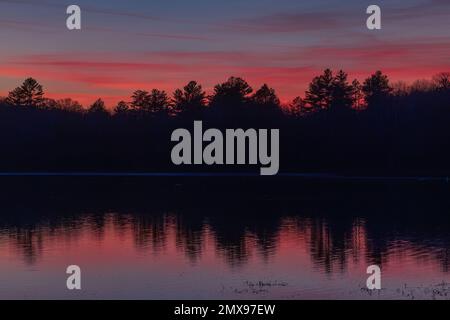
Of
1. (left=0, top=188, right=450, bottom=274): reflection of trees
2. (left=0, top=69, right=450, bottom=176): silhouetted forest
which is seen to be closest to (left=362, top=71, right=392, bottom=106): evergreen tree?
(left=0, top=69, right=450, bottom=176): silhouetted forest

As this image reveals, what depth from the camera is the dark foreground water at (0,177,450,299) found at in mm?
36094

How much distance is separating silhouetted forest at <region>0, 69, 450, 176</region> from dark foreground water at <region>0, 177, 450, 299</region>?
43060 millimetres

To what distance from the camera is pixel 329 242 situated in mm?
51125

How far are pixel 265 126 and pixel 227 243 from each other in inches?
4111

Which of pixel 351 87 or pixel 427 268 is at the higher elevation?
pixel 351 87

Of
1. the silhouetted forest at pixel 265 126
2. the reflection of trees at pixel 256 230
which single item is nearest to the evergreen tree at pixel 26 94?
the silhouetted forest at pixel 265 126

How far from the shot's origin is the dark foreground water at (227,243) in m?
36.1

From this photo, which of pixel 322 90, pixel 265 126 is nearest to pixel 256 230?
pixel 265 126

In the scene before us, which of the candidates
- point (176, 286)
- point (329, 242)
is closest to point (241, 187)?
point (329, 242)

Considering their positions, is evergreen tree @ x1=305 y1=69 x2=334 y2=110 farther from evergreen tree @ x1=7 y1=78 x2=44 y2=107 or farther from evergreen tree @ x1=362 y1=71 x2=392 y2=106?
evergreen tree @ x1=7 y1=78 x2=44 y2=107

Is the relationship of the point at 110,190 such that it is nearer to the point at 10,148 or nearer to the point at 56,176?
the point at 56,176

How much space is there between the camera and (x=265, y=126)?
506ft

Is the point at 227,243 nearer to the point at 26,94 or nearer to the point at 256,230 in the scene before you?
the point at 256,230
